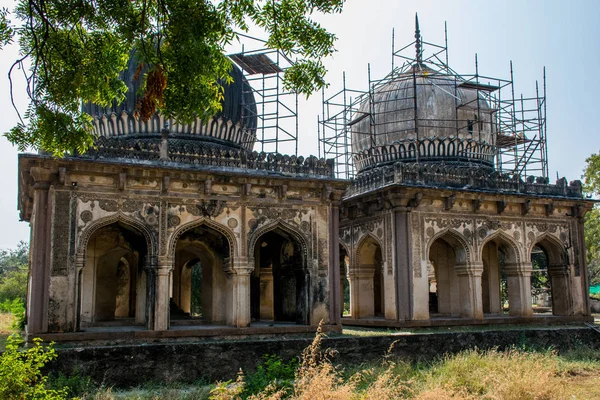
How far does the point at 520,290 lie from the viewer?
18.1 meters

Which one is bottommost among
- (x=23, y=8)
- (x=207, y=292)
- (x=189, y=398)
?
(x=189, y=398)

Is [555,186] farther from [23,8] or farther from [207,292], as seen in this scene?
[23,8]

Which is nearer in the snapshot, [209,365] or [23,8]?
[23,8]

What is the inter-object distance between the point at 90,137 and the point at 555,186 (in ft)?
49.8

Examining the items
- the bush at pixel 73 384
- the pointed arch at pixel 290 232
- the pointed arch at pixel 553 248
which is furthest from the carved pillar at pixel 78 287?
the pointed arch at pixel 553 248

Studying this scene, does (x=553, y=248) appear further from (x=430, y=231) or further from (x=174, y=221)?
(x=174, y=221)

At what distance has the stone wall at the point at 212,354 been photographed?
11.2 metres

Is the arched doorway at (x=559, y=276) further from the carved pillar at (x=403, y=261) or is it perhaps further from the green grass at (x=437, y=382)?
the carved pillar at (x=403, y=261)

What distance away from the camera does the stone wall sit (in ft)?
36.7

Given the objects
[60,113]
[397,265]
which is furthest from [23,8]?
[397,265]

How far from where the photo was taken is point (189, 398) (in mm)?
→ 10070

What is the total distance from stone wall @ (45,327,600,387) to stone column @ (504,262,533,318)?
339cm

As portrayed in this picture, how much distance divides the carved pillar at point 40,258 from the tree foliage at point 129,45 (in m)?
5.31

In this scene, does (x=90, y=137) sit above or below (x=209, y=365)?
above
